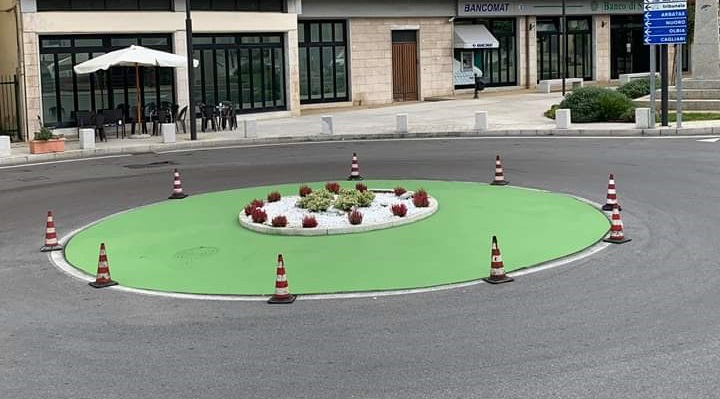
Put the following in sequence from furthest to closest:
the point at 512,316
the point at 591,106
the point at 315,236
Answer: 1. the point at 591,106
2. the point at 315,236
3. the point at 512,316

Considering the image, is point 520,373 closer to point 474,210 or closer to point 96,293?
point 96,293

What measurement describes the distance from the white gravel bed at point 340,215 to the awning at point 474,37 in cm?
3274

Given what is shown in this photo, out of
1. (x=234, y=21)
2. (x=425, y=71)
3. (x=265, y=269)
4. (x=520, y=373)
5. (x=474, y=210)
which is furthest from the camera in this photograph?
(x=425, y=71)

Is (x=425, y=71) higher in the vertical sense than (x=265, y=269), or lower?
higher

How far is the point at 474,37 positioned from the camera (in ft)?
154

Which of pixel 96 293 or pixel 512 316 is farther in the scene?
pixel 96 293

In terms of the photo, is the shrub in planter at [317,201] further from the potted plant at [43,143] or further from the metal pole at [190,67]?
the metal pole at [190,67]

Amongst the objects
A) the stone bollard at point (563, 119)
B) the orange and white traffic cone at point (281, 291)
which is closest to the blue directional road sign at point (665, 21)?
the stone bollard at point (563, 119)

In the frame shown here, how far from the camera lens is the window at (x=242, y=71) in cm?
3491

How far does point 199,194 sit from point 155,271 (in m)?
6.42

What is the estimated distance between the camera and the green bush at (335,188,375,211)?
1359 cm

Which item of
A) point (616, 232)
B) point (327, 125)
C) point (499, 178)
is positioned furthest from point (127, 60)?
point (616, 232)

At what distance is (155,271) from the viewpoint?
11094 mm

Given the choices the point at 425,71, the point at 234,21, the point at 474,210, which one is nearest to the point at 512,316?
the point at 474,210
